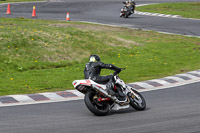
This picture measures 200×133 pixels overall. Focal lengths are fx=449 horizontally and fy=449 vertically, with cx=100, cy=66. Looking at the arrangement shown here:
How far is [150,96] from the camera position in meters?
12.2

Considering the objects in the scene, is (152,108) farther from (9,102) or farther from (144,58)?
(144,58)

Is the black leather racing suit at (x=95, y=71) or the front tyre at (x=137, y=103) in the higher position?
the black leather racing suit at (x=95, y=71)

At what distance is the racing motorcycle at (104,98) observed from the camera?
963 centimetres

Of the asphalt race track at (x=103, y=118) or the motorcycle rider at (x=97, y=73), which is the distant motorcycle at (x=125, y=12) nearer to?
the asphalt race track at (x=103, y=118)

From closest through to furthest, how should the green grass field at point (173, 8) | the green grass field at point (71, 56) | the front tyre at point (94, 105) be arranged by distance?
the front tyre at point (94, 105) < the green grass field at point (71, 56) < the green grass field at point (173, 8)

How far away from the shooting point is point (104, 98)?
9883mm

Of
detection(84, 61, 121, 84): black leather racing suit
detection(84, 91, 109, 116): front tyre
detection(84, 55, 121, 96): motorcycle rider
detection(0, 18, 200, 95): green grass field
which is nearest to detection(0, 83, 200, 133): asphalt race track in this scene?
detection(84, 91, 109, 116): front tyre

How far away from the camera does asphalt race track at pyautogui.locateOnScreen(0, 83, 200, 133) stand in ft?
27.4

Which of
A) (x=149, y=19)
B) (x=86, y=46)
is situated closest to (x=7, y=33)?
(x=86, y=46)

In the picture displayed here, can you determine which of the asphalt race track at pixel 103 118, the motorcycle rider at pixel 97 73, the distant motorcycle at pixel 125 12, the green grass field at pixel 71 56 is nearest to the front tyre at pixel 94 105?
the asphalt race track at pixel 103 118

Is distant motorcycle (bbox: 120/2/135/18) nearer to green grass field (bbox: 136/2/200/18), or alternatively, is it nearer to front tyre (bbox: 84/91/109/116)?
green grass field (bbox: 136/2/200/18)

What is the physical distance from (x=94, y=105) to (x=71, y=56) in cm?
901

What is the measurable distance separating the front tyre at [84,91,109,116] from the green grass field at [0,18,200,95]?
3.40 m

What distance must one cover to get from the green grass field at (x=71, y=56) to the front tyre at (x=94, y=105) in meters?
3.40
